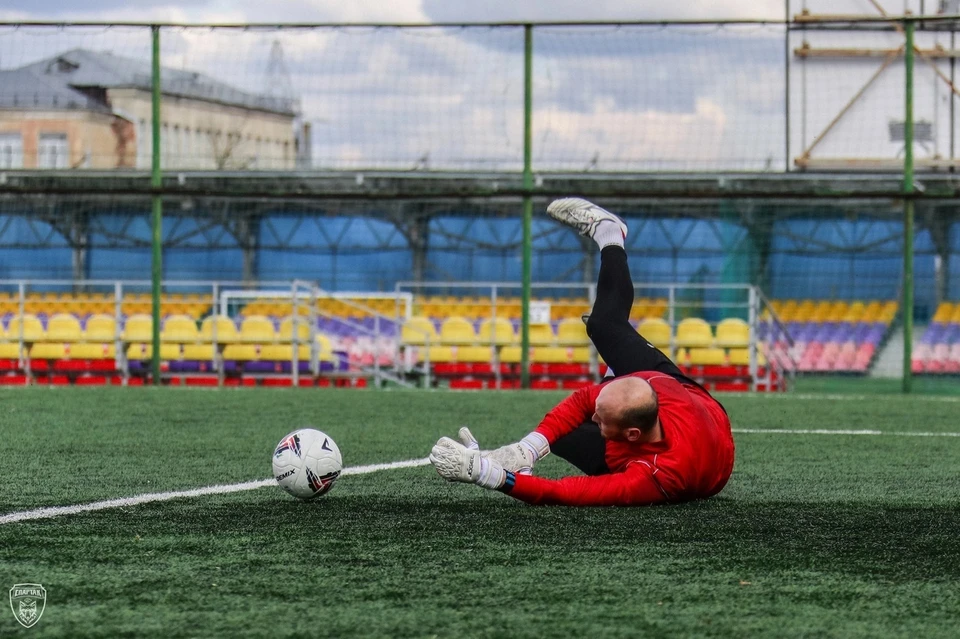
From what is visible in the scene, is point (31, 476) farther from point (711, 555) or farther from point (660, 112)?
point (660, 112)

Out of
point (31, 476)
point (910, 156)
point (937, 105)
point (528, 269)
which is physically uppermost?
point (937, 105)

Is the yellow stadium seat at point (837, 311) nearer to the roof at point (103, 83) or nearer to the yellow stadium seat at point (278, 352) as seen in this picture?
the yellow stadium seat at point (278, 352)

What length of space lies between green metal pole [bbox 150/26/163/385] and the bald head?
9167mm

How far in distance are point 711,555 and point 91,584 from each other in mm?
1638

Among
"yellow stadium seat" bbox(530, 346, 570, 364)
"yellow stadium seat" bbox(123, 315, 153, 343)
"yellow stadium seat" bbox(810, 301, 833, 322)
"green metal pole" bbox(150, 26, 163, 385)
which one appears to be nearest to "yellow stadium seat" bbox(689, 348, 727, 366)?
"yellow stadium seat" bbox(530, 346, 570, 364)

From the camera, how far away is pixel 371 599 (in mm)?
2875

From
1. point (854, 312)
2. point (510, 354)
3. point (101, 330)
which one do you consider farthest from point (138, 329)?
point (854, 312)

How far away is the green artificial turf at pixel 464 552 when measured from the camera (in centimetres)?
270

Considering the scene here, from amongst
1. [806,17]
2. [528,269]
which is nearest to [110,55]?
[528,269]

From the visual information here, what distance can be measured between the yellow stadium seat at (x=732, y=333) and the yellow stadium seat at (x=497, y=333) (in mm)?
2695

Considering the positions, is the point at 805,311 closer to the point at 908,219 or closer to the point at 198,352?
the point at 908,219

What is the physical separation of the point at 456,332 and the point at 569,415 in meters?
12.4

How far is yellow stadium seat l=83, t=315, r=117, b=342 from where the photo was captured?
636 inches

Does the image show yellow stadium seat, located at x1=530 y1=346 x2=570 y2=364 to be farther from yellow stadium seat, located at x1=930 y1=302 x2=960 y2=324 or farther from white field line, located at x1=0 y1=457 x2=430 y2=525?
white field line, located at x1=0 y1=457 x2=430 y2=525
